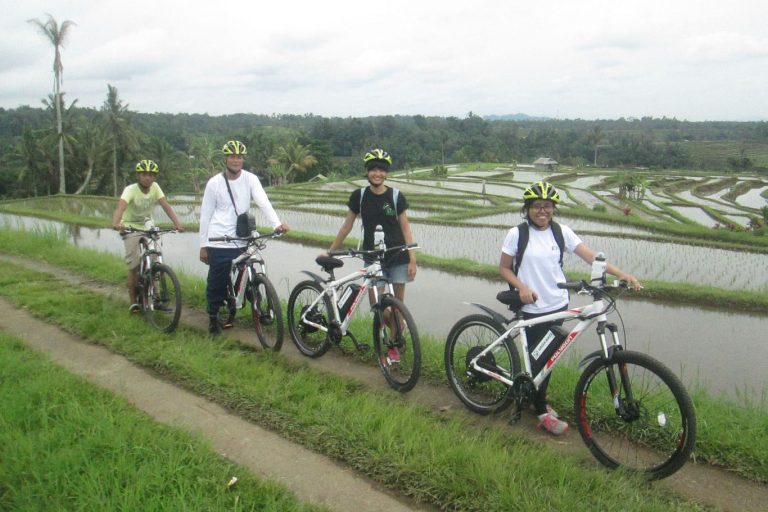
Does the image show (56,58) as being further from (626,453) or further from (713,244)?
(626,453)

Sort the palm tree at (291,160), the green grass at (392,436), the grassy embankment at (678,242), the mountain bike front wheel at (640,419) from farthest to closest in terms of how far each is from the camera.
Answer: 1. the palm tree at (291,160)
2. the grassy embankment at (678,242)
3. the mountain bike front wheel at (640,419)
4. the green grass at (392,436)

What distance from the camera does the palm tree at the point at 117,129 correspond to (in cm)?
3434

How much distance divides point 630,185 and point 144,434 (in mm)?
25754

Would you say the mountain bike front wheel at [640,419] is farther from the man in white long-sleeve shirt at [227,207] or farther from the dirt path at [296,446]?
the man in white long-sleeve shirt at [227,207]

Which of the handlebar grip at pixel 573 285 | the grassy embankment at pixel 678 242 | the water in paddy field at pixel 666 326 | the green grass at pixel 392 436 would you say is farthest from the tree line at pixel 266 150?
the handlebar grip at pixel 573 285

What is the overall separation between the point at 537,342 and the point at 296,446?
5.50 feet

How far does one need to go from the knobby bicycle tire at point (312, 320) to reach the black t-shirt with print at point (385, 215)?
2.31 ft

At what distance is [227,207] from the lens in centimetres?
512

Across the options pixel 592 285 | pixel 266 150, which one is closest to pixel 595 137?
pixel 266 150

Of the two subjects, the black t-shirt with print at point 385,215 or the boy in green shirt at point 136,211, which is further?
the boy in green shirt at point 136,211

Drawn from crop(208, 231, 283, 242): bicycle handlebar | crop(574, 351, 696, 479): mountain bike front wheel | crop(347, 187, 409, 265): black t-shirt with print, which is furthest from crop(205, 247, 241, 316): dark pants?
crop(574, 351, 696, 479): mountain bike front wheel

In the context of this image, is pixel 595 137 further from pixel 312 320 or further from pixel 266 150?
pixel 312 320

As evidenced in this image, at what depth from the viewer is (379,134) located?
62375 millimetres

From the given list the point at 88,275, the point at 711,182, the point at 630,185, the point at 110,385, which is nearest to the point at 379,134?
the point at 711,182
